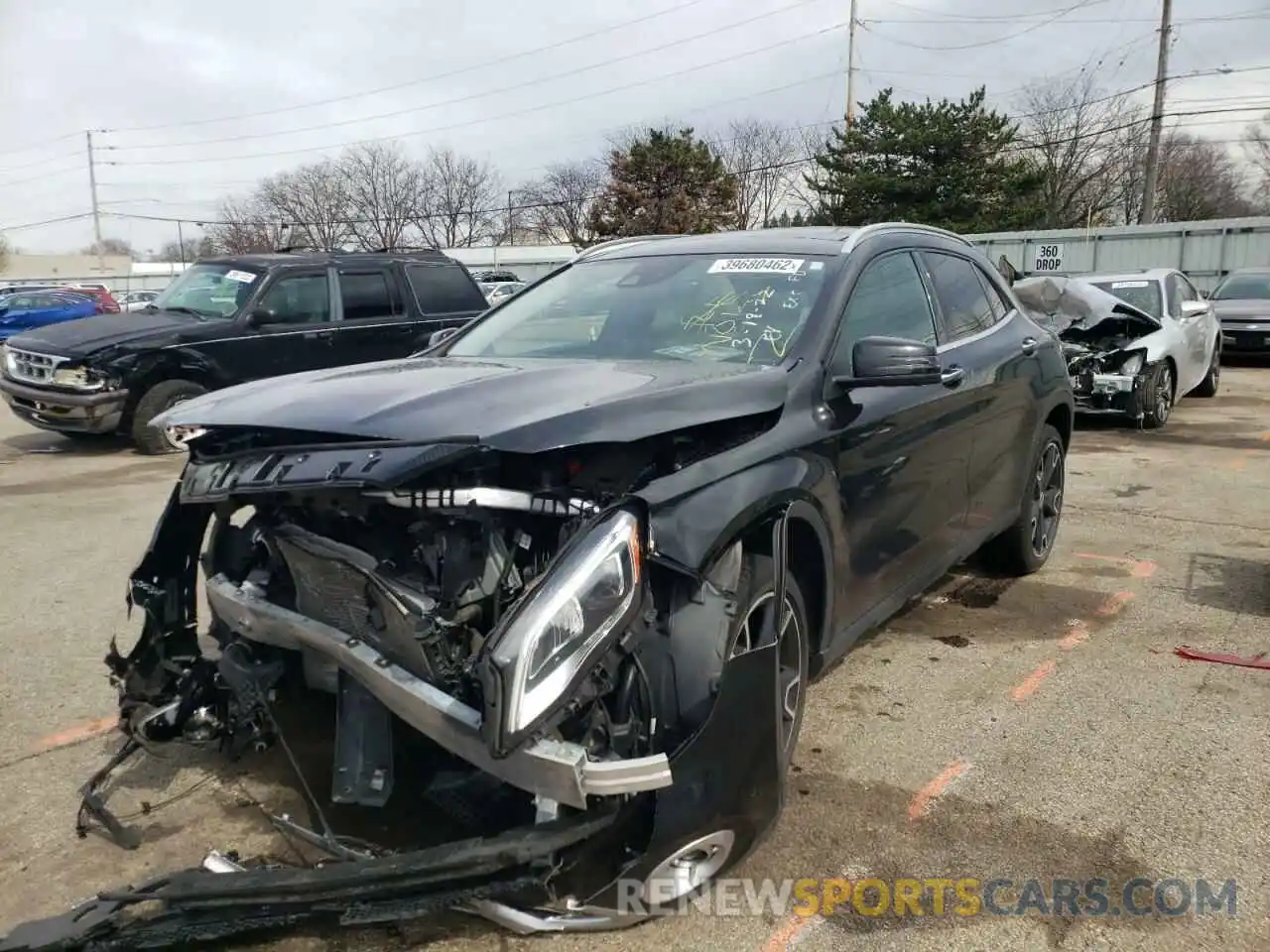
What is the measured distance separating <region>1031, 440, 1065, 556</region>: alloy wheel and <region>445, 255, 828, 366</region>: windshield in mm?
2394

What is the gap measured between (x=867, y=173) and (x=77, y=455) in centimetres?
3137

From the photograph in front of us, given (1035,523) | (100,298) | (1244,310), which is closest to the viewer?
(1035,523)

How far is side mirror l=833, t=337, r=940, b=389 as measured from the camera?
3164mm

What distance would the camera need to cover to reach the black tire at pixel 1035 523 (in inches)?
210

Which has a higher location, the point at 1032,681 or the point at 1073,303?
the point at 1073,303

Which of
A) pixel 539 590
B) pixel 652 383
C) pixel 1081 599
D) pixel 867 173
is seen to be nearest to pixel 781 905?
pixel 539 590

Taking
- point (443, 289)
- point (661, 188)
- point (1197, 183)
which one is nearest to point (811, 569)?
point (443, 289)

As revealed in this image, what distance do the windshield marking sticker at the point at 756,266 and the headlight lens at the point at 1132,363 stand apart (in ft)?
26.9

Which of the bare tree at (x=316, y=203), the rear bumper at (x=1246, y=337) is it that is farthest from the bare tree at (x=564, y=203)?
the rear bumper at (x=1246, y=337)

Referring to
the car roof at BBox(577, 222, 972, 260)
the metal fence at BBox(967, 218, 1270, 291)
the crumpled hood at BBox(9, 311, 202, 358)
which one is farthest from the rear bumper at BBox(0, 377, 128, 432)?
the metal fence at BBox(967, 218, 1270, 291)

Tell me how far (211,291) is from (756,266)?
8.22 metres

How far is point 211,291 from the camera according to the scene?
10391 millimetres

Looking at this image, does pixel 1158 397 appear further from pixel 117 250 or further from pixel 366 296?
pixel 117 250

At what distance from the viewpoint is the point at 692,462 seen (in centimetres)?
267
